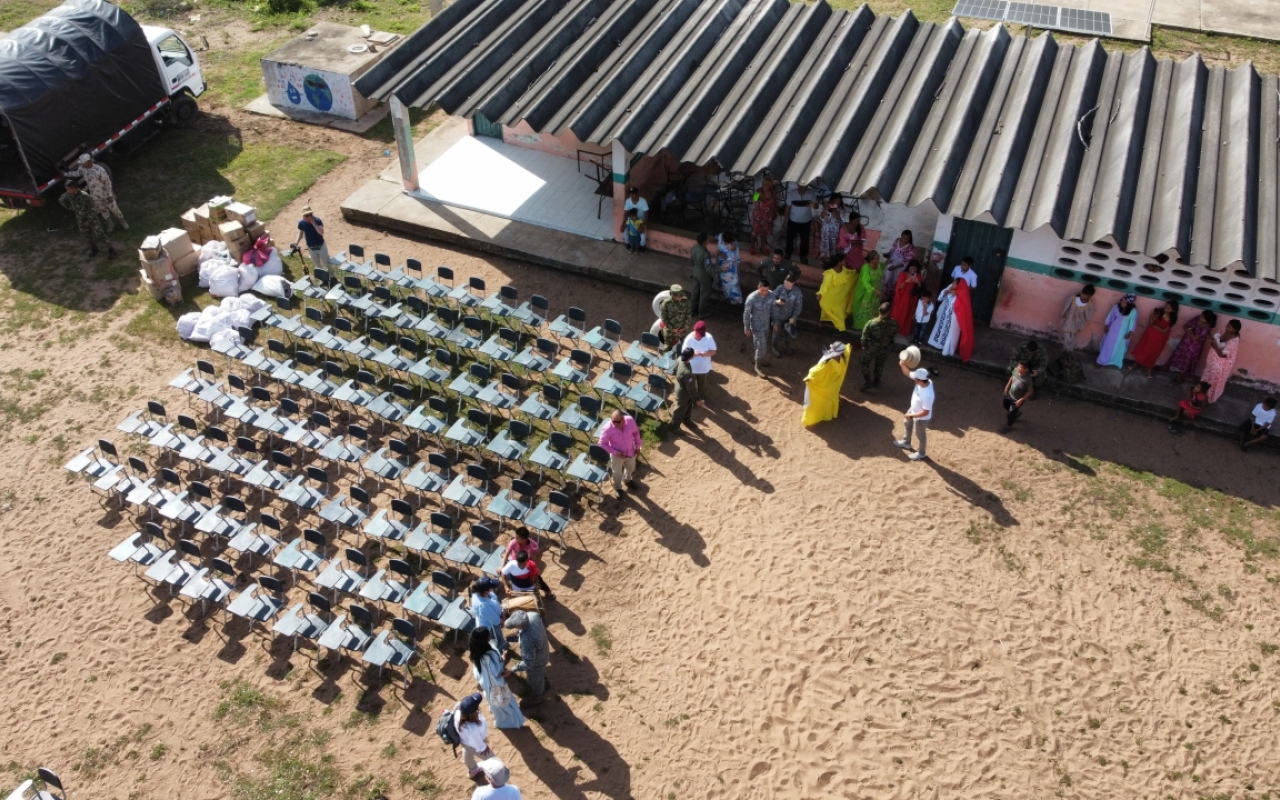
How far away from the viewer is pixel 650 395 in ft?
47.7

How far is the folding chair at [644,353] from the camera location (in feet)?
49.4

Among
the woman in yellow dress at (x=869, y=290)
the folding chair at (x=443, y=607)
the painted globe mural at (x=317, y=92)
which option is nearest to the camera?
the folding chair at (x=443, y=607)

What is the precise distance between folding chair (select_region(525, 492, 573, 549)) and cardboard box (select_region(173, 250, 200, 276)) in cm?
908

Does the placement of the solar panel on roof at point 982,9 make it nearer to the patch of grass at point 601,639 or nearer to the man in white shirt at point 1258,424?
the man in white shirt at point 1258,424

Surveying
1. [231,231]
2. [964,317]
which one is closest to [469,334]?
[231,231]

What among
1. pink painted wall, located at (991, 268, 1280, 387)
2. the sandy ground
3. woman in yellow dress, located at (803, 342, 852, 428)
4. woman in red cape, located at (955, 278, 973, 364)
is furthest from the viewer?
woman in red cape, located at (955, 278, 973, 364)

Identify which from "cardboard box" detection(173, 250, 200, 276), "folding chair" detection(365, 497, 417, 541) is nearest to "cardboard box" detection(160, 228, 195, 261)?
"cardboard box" detection(173, 250, 200, 276)

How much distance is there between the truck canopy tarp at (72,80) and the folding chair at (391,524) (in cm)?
1150

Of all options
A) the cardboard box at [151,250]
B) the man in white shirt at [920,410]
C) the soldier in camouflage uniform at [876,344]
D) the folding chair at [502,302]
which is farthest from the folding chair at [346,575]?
the cardboard box at [151,250]

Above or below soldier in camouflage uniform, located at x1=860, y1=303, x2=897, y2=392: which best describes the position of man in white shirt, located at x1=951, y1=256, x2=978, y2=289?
above

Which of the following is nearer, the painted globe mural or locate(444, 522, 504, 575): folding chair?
locate(444, 522, 504, 575): folding chair

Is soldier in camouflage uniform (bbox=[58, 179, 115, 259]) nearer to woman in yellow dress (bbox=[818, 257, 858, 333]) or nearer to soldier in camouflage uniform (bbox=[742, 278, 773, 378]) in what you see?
soldier in camouflage uniform (bbox=[742, 278, 773, 378])

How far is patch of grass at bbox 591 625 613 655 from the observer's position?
11.7 meters

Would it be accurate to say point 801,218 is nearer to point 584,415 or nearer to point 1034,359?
point 1034,359
